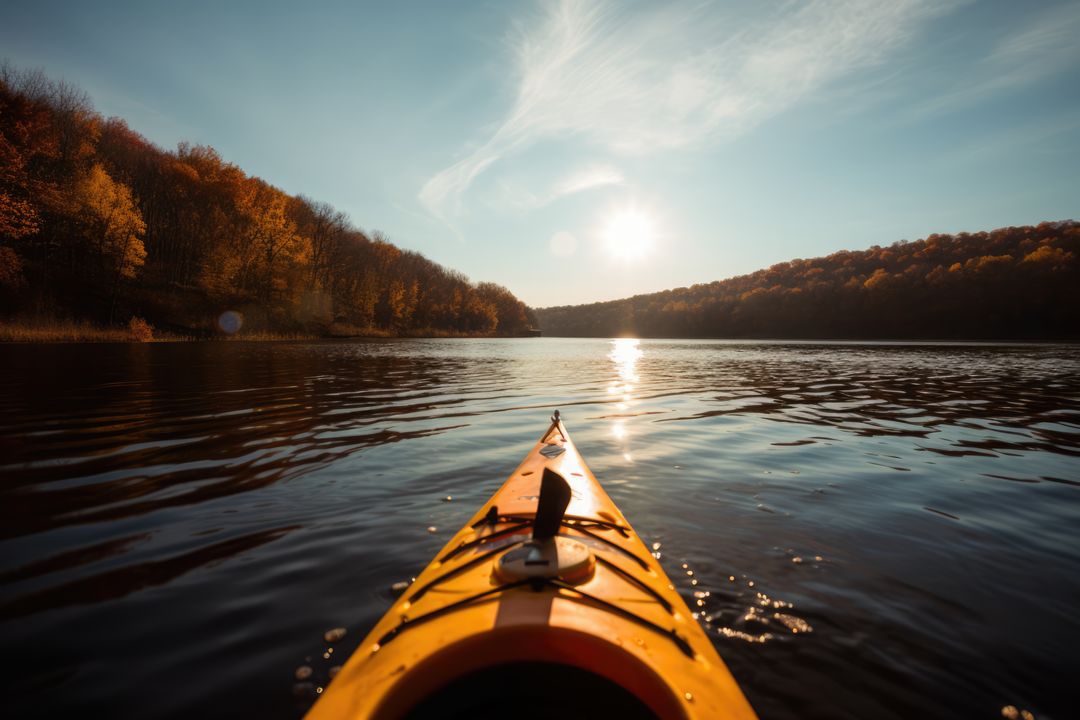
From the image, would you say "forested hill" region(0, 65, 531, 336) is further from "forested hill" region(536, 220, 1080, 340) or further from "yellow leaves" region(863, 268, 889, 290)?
"yellow leaves" region(863, 268, 889, 290)

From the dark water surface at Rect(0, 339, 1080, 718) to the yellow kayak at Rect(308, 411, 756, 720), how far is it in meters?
0.73

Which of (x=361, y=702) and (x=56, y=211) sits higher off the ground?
(x=56, y=211)

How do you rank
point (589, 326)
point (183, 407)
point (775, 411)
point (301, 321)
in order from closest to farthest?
point (183, 407) < point (775, 411) < point (301, 321) < point (589, 326)

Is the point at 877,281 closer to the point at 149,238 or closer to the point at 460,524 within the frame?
the point at 460,524

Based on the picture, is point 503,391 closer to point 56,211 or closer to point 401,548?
point 401,548

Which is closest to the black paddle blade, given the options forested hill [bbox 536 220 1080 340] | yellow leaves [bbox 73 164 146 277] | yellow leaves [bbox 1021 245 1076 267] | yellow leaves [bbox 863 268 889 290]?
yellow leaves [bbox 73 164 146 277]

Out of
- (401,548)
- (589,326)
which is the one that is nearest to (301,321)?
(401,548)

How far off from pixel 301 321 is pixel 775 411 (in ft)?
158

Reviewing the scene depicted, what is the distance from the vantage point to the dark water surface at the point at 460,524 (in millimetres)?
2420

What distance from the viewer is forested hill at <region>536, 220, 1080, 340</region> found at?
67.2m

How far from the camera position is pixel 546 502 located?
2545 millimetres

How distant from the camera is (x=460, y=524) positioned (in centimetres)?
439

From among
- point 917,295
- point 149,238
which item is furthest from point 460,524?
point 917,295

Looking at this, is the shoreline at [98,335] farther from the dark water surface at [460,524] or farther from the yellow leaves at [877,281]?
the yellow leaves at [877,281]
